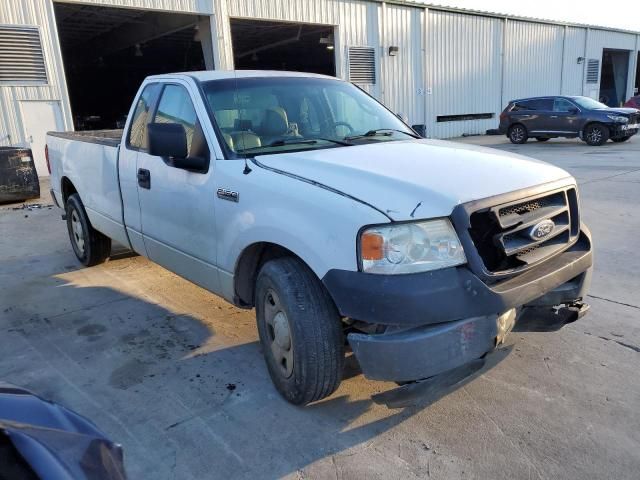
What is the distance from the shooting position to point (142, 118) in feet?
14.5

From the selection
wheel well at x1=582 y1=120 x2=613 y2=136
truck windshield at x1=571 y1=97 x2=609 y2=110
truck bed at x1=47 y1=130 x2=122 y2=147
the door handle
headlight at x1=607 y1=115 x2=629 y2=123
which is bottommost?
wheel well at x1=582 y1=120 x2=613 y2=136

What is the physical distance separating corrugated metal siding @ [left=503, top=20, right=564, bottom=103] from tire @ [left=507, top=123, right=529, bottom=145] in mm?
8167

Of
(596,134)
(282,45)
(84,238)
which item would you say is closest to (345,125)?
(84,238)

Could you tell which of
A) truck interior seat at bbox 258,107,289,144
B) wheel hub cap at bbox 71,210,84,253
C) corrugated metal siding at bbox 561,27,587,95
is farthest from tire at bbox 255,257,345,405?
corrugated metal siding at bbox 561,27,587,95

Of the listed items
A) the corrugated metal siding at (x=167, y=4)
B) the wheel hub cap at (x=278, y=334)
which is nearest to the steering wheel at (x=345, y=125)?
the wheel hub cap at (x=278, y=334)

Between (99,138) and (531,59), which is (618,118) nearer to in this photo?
(531,59)

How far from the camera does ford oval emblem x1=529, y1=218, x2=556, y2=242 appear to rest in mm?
2736

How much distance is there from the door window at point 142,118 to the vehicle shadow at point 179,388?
1.45 meters

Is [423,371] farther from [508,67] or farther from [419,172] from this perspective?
[508,67]

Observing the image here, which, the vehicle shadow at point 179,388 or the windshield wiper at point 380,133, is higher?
the windshield wiper at point 380,133

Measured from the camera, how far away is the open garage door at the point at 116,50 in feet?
57.8

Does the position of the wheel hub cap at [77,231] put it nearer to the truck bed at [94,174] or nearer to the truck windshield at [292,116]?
the truck bed at [94,174]

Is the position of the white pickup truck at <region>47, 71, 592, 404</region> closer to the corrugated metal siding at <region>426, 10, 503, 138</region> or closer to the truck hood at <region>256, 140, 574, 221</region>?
the truck hood at <region>256, 140, 574, 221</region>

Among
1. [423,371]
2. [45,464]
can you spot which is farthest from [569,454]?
[45,464]
